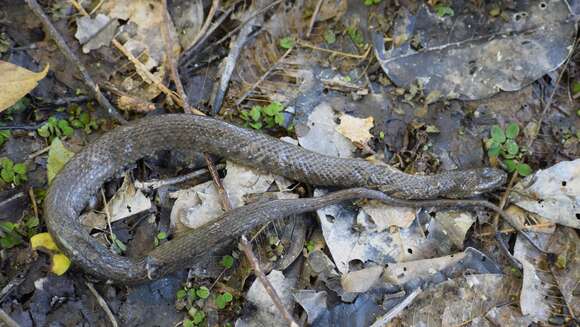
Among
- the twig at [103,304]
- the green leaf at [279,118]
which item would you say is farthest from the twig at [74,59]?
the twig at [103,304]

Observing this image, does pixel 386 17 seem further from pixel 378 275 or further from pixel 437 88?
pixel 378 275

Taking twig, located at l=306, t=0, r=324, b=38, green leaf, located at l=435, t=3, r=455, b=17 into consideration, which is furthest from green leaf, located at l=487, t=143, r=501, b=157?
twig, located at l=306, t=0, r=324, b=38

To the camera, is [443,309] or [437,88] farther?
[437,88]

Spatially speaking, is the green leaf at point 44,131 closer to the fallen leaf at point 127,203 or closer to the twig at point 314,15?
the fallen leaf at point 127,203

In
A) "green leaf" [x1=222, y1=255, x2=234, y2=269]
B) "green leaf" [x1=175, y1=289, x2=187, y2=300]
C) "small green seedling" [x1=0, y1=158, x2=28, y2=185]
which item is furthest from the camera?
"small green seedling" [x1=0, y1=158, x2=28, y2=185]

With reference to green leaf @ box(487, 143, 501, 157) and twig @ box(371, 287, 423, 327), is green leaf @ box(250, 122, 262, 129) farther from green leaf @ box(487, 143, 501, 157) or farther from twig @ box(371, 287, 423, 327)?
green leaf @ box(487, 143, 501, 157)

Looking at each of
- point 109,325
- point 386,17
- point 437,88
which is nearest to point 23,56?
point 109,325

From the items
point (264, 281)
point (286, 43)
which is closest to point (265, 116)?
point (286, 43)
